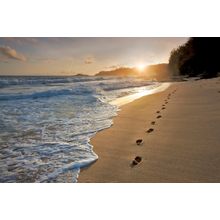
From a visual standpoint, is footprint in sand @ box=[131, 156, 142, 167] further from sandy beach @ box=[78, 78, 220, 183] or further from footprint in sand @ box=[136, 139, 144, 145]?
footprint in sand @ box=[136, 139, 144, 145]

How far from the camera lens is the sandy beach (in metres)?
2.54

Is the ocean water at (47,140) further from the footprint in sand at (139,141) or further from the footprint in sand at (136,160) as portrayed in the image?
the footprint in sand at (139,141)

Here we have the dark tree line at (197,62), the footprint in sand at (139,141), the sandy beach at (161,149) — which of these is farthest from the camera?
the dark tree line at (197,62)

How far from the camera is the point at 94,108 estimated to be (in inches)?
234

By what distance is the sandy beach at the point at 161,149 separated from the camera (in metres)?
2.54

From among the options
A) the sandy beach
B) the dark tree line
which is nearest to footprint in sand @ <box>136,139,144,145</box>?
the sandy beach

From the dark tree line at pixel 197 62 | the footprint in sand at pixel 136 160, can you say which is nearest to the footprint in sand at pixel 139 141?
the footprint in sand at pixel 136 160

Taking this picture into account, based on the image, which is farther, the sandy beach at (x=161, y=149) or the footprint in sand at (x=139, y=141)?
the footprint in sand at (x=139, y=141)

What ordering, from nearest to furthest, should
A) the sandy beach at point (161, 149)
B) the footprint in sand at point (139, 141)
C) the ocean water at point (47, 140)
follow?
the sandy beach at point (161, 149), the ocean water at point (47, 140), the footprint in sand at point (139, 141)

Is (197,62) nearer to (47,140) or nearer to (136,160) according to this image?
(47,140)

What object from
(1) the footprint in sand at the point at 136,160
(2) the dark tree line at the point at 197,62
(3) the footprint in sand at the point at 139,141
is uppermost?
(2) the dark tree line at the point at 197,62

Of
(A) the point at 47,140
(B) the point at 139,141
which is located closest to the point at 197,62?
(B) the point at 139,141
